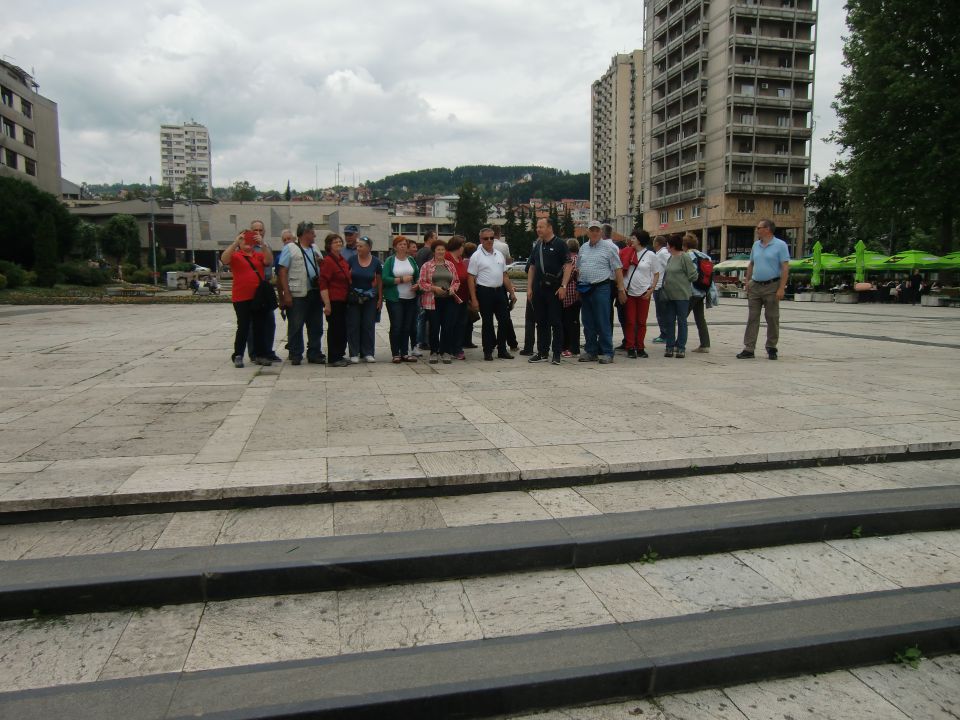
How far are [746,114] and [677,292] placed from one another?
6094 centimetres

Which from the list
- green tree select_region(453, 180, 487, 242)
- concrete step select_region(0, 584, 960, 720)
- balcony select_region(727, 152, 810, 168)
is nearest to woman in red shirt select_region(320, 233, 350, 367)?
concrete step select_region(0, 584, 960, 720)

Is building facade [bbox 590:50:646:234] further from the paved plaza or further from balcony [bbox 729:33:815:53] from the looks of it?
the paved plaza

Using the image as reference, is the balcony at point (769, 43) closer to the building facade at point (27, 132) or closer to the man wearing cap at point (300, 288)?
the building facade at point (27, 132)

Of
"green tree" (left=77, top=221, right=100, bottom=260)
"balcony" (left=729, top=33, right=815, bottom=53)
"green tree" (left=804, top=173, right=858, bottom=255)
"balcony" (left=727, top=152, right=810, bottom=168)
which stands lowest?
"green tree" (left=77, top=221, right=100, bottom=260)

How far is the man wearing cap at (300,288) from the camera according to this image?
28.7 feet

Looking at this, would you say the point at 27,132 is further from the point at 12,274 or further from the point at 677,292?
the point at 677,292

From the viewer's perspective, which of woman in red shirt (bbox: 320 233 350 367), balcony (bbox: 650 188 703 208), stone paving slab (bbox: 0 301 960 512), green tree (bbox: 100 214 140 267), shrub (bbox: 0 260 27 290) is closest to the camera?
stone paving slab (bbox: 0 301 960 512)

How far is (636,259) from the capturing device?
9.77 metres

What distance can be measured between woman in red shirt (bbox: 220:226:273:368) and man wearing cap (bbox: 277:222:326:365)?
0.27m

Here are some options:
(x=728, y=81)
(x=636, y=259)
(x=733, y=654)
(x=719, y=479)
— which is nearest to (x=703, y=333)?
(x=636, y=259)

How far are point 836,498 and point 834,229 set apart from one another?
81.5m

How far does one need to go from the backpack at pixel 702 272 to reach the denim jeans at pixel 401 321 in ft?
13.5

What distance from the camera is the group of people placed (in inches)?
347

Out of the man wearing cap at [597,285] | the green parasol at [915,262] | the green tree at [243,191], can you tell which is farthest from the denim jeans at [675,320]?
the green tree at [243,191]
